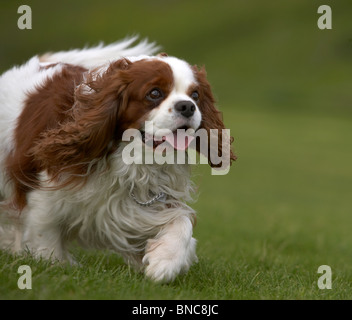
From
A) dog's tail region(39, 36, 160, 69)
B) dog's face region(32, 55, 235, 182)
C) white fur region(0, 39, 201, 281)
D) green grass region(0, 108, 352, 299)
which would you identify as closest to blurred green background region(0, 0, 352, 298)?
green grass region(0, 108, 352, 299)

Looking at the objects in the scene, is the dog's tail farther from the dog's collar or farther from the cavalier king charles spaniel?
the dog's collar

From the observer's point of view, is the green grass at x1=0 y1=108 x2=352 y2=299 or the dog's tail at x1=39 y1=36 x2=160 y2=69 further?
the dog's tail at x1=39 y1=36 x2=160 y2=69

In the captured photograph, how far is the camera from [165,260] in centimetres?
415

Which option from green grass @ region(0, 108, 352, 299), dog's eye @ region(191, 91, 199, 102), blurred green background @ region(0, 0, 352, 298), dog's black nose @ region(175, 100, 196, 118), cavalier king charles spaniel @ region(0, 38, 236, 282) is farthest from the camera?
blurred green background @ region(0, 0, 352, 298)

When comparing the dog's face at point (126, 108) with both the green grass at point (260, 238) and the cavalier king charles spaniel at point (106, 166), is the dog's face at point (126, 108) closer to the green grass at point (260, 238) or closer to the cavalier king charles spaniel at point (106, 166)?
the cavalier king charles spaniel at point (106, 166)

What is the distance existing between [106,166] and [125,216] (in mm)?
382

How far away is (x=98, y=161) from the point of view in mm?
4418

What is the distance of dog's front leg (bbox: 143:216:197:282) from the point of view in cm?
409

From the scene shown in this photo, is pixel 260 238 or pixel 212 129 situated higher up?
pixel 260 238

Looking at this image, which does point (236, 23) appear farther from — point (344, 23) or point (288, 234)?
point (288, 234)

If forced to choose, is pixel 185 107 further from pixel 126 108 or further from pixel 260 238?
pixel 260 238

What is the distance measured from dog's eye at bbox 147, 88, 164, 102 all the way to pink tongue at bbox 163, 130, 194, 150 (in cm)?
24

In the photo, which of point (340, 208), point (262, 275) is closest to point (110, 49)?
point (262, 275)

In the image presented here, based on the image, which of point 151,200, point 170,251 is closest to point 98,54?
→ point 151,200
